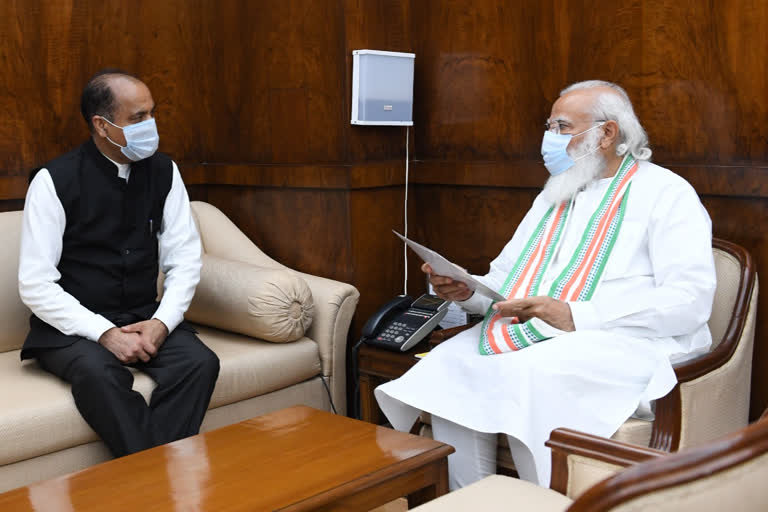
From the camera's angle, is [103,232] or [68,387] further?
[103,232]

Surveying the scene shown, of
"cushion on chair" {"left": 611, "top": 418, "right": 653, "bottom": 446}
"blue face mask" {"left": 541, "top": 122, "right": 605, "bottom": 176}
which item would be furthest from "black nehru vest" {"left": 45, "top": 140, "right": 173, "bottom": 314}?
"cushion on chair" {"left": 611, "top": 418, "right": 653, "bottom": 446}

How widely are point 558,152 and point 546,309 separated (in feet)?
1.93

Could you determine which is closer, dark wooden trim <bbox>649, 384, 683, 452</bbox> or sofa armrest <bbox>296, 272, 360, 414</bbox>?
dark wooden trim <bbox>649, 384, 683, 452</bbox>

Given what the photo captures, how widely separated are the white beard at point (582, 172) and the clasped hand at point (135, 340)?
142cm

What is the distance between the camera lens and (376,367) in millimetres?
3115

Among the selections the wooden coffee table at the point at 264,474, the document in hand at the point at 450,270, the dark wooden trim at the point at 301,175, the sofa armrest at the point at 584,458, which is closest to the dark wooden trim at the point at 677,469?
the sofa armrest at the point at 584,458

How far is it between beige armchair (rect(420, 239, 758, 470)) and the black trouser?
76cm

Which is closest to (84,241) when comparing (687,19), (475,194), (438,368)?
(438,368)

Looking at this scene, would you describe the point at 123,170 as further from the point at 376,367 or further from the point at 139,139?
the point at 376,367

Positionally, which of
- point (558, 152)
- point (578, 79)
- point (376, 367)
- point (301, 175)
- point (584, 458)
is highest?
point (578, 79)

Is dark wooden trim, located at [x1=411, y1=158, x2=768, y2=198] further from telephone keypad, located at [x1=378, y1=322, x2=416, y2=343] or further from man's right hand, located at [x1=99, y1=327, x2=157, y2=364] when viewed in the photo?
man's right hand, located at [x1=99, y1=327, x2=157, y2=364]

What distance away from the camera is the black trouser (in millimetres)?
2578

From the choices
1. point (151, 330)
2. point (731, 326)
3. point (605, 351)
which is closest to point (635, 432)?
point (605, 351)

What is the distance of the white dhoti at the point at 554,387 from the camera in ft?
7.49
